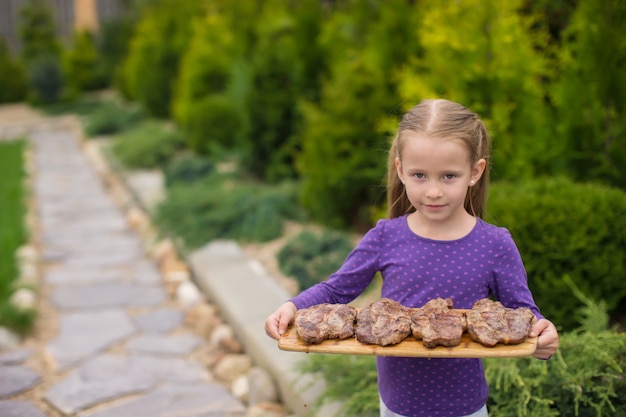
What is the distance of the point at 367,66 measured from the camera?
5.73 metres

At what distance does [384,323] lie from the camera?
183cm

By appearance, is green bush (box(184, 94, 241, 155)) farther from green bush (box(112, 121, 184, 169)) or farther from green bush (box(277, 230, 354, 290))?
green bush (box(277, 230, 354, 290))

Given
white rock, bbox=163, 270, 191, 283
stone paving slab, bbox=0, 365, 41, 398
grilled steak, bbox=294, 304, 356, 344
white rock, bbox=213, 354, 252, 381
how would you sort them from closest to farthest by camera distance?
grilled steak, bbox=294, 304, 356, 344, stone paving slab, bbox=0, 365, 41, 398, white rock, bbox=213, 354, 252, 381, white rock, bbox=163, 270, 191, 283

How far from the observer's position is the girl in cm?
188

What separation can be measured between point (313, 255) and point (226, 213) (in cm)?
143

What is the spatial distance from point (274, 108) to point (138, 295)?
288 cm

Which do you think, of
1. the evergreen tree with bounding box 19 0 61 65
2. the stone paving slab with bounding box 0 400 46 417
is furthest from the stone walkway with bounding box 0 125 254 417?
the evergreen tree with bounding box 19 0 61 65

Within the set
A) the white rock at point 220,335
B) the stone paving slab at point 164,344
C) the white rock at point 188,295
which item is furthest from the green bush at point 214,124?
the white rock at point 220,335

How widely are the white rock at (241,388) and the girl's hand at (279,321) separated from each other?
1798 millimetres

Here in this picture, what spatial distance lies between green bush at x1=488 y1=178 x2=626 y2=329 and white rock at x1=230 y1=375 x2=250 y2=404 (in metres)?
1.53

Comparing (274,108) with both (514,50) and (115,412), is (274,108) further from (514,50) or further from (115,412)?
(115,412)

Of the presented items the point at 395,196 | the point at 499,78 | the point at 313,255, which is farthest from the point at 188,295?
the point at 395,196

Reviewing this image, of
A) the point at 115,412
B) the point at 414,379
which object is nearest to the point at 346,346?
the point at 414,379

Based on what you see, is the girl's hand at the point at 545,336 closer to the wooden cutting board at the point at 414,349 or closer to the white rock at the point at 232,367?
the wooden cutting board at the point at 414,349
